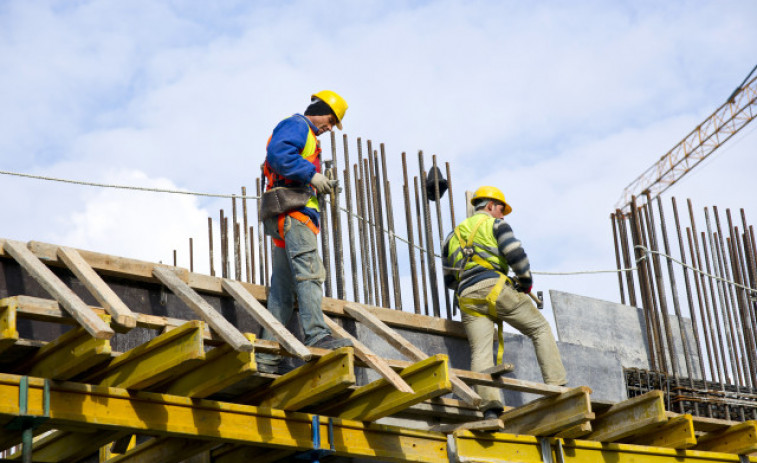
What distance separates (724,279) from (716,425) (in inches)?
177

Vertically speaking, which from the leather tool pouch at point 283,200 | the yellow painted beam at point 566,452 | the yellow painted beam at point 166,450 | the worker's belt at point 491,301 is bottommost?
the yellow painted beam at point 566,452

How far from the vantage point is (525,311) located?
31.0ft

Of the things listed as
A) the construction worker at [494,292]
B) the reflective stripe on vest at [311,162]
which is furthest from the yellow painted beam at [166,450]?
the construction worker at [494,292]

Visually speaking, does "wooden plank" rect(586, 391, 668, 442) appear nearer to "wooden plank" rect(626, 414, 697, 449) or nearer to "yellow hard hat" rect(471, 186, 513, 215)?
"wooden plank" rect(626, 414, 697, 449)

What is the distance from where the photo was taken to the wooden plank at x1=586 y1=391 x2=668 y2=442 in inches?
338

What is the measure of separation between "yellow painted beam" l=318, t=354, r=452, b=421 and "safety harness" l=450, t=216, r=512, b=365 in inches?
78.7

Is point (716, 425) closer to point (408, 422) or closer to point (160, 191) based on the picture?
point (408, 422)

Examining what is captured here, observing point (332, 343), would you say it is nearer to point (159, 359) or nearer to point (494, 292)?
point (159, 359)

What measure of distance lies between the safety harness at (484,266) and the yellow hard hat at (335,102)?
1.63 m

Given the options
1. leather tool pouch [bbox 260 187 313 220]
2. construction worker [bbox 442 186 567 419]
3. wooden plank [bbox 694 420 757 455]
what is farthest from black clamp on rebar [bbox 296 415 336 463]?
wooden plank [bbox 694 420 757 455]

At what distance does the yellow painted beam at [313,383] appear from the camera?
6898 mm

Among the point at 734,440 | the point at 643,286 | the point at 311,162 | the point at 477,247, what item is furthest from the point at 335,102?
the point at 643,286

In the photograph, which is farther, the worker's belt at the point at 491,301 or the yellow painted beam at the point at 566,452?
the worker's belt at the point at 491,301

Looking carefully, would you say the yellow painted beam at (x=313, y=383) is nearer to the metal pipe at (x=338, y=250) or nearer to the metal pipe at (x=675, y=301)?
the metal pipe at (x=338, y=250)
